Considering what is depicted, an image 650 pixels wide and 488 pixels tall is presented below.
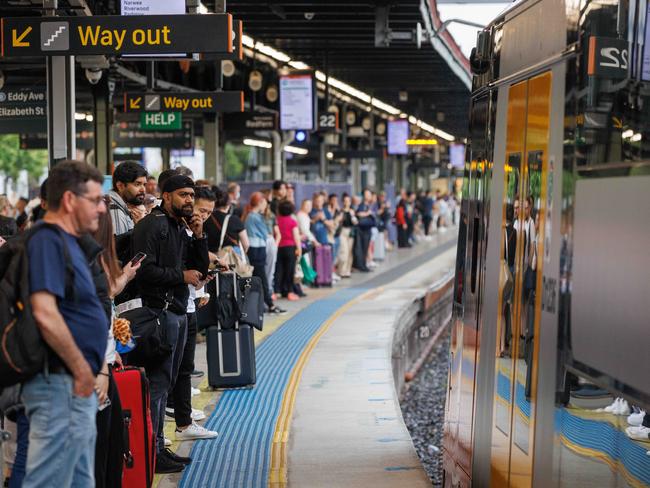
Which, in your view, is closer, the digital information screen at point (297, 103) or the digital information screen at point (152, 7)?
the digital information screen at point (152, 7)

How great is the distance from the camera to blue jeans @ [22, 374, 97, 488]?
Answer: 4.46 meters

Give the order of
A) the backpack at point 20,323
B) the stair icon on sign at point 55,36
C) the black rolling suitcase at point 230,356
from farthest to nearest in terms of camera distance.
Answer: the black rolling suitcase at point 230,356 → the stair icon on sign at point 55,36 → the backpack at point 20,323

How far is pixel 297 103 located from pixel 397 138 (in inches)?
598

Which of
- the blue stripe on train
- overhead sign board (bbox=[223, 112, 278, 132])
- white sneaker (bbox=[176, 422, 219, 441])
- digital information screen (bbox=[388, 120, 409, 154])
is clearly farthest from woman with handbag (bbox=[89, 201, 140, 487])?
digital information screen (bbox=[388, 120, 409, 154])

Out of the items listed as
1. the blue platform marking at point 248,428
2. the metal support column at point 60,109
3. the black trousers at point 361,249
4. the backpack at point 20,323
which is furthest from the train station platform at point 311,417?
the black trousers at point 361,249

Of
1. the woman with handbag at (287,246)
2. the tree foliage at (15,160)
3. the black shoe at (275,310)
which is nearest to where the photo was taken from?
the black shoe at (275,310)

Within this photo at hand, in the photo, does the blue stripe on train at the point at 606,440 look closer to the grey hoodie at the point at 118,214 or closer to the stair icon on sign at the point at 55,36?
the grey hoodie at the point at 118,214

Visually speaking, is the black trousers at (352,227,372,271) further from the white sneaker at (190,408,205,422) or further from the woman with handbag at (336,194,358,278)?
the white sneaker at (190,408,205,422)

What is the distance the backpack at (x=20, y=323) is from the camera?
4402 millimetres

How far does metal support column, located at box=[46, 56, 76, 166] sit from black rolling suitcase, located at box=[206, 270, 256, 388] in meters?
1.98

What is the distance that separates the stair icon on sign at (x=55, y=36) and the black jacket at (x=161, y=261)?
2.53 metres

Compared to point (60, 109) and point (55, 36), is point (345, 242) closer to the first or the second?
point (60, 109)

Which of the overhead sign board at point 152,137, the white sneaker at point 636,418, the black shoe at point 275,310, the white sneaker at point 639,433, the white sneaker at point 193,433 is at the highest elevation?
the overhead sign board at point 152,137

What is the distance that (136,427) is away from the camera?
20.8 ft
